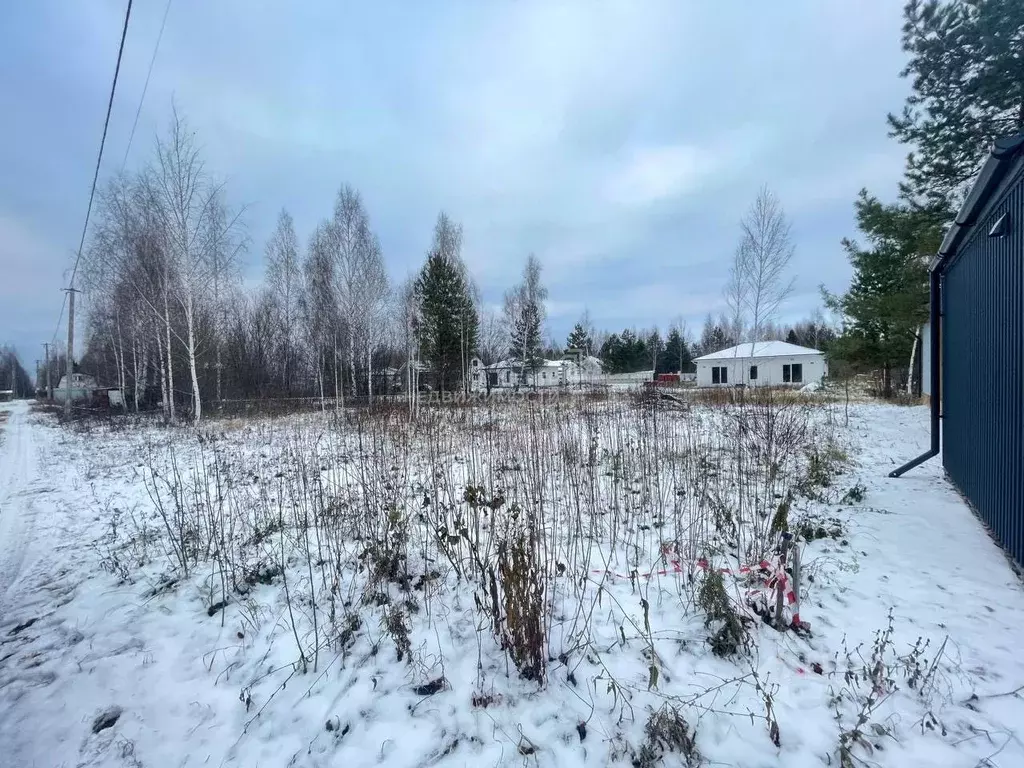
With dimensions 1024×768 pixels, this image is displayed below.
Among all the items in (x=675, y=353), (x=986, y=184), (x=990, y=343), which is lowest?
(x=990, y=343)

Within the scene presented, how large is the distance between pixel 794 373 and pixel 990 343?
107 feet

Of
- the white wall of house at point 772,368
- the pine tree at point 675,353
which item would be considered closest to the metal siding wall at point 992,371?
the white wall of house at point 772,368

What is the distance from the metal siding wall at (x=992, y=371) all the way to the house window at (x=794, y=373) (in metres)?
30.4

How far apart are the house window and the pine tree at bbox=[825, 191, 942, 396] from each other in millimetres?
12120

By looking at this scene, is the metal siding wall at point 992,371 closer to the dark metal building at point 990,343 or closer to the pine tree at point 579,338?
the dark metal building at point 990,343

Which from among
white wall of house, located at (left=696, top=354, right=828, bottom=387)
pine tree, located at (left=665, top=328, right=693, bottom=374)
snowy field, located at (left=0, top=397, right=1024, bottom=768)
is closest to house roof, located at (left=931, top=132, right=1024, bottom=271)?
snowy field, located at (left=0, top=397, right=1024, bottom=768)

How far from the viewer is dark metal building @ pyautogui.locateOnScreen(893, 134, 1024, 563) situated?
3.18 metres

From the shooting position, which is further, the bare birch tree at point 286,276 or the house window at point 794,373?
the house window at point 794,373

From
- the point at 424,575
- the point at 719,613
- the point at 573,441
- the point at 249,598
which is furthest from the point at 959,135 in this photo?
the point at 249,598

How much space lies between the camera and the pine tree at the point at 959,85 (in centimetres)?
784

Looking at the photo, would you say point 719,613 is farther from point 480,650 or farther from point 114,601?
point 114,601

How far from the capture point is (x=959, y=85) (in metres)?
8.73

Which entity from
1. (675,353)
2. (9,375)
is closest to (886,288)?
(675,353)

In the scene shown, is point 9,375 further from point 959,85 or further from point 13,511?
point 959,85
